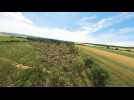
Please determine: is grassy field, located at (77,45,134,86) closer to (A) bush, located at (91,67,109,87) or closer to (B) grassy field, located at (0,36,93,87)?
(A) bush, located at (91,67,109,87)

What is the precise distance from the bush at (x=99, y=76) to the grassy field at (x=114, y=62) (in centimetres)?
5

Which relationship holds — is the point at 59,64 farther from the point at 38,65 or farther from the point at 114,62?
the point at 114,62

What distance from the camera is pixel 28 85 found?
256 cm

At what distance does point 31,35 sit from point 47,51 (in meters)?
0.30

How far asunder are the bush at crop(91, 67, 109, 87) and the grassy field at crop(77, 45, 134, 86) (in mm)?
52

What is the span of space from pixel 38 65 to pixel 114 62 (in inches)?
36.5

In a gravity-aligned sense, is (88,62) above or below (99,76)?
above

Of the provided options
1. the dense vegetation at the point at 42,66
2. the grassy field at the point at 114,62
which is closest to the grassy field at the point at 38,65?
the dense vegetation at the point at 42,66

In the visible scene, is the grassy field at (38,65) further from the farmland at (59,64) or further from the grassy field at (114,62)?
the grassy field at (114,62)

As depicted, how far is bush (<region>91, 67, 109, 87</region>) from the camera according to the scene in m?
2.56

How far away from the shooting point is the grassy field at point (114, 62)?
2607 millimetres

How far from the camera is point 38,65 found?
262cm

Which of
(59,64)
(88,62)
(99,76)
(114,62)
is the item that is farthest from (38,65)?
(114,62)
